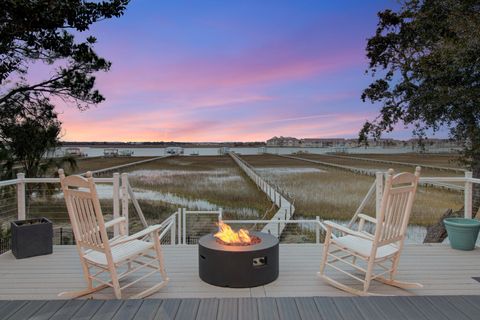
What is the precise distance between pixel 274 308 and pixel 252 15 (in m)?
12.3

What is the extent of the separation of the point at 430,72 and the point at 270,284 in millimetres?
6352

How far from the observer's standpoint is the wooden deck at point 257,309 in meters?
2.27

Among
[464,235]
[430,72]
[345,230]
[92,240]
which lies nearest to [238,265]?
[345,230]

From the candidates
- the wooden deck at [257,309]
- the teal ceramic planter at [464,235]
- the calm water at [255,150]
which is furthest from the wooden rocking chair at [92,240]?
the calm water at [255,150]

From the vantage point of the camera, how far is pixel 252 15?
42.5ft

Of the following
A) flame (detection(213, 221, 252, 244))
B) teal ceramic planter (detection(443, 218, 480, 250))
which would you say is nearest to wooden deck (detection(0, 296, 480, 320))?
flame (detection(213, 221, 252, 244))

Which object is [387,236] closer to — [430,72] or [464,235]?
[464,235]

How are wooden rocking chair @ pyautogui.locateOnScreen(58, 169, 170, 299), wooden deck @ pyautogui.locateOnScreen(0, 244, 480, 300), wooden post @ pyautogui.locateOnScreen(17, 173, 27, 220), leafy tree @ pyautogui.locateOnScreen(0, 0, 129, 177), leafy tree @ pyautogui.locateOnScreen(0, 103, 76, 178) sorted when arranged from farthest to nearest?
leafy tree @ pyautogui.locateOnScreen(0, 103, 76, 178) < leafy tree @ pyautogui.locateOnScreen(0, 0, 129, 177) < wooden post @ pyautogui.locateOnScreen(17, 173, 27, 220) < wooden deck @ pyautogui.locateOnScreen(0, 244, 480, 300) < wooden rocking chair @ pyautogui.locateOnScreen(58, 169, 170, 299)

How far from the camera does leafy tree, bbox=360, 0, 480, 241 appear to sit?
6.76m

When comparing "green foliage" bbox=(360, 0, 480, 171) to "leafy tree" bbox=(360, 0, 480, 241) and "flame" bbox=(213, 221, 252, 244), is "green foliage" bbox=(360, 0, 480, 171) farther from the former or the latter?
"flame" bbox=(213, 221, 252, 244)

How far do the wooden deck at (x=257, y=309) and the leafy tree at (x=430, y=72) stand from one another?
18.2ft

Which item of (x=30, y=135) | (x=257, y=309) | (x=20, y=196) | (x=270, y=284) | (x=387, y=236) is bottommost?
(x=270, y=284)

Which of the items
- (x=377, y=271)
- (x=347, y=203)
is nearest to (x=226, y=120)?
(x=347, y=203)

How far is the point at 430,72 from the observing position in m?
7.38
